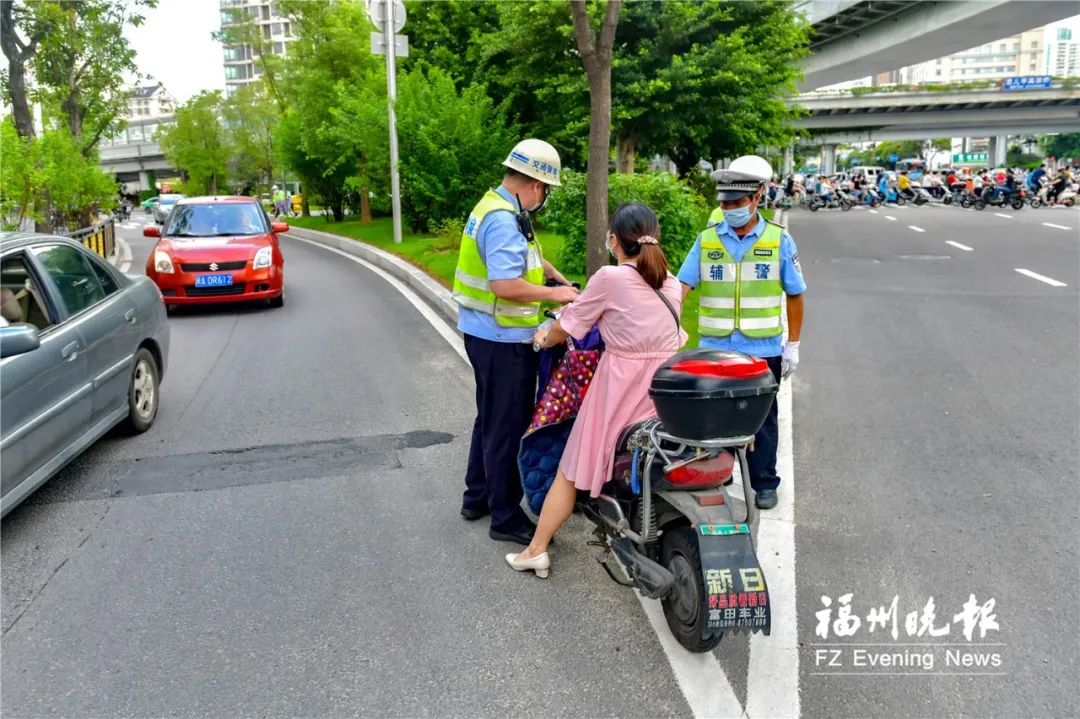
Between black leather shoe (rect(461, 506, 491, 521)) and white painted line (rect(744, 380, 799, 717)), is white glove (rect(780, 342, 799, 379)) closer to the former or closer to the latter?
white painted line (rect(744, 380, 799, 717))

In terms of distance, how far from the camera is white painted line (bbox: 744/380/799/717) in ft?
10.3

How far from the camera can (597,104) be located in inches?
367

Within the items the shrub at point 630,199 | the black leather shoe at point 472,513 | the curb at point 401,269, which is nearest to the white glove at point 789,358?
the black leather shoe at point 472,513

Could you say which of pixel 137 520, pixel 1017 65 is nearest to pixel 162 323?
pixel 137 520

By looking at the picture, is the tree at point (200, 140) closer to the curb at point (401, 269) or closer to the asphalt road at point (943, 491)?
the curb at point (401, 269)

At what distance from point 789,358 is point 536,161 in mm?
1756

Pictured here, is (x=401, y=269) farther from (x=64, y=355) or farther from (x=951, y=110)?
(x=951, y=110)

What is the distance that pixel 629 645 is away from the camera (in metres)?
3.50

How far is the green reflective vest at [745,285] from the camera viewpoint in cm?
455

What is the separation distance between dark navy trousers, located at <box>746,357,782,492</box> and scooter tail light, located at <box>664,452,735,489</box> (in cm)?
146

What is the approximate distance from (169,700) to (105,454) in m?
3.27

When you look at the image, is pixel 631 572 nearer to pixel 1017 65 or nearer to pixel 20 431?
pixel 20 431

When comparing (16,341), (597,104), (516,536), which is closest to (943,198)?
(597,104)

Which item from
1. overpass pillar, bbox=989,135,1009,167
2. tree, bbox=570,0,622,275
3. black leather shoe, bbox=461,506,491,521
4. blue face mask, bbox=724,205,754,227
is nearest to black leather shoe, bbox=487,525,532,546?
black leather shoe, bbox=461,506,491,521
